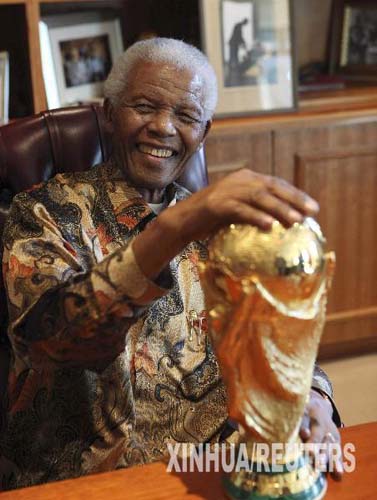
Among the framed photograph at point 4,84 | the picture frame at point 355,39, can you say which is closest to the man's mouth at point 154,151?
the framed photograph at point 4,84

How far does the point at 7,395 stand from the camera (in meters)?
1.31

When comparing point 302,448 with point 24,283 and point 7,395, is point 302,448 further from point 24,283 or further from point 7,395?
point 7,395

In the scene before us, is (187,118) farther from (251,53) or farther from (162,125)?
(251,53)

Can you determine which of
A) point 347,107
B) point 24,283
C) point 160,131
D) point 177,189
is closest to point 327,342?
point 347,107

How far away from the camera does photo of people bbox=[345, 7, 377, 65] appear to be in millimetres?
2852

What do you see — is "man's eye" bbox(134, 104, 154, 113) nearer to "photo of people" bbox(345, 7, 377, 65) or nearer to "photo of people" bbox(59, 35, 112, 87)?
"photo of people" bbox(59, 35, 112, 87)

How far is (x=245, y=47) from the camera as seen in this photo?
241cm

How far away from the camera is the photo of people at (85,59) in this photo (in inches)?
92.7

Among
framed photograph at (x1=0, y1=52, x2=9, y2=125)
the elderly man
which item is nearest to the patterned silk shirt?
the elderly man

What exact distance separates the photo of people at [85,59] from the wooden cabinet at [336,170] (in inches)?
16.8

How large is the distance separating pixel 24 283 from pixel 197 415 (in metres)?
0.40

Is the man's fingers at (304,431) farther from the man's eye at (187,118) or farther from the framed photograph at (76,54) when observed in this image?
the framed photograph at (76,54)

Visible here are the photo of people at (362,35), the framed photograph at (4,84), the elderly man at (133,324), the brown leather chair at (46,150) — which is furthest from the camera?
the photo of people at (362,35)

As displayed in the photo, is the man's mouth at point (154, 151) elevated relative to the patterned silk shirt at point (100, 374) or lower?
elevated
